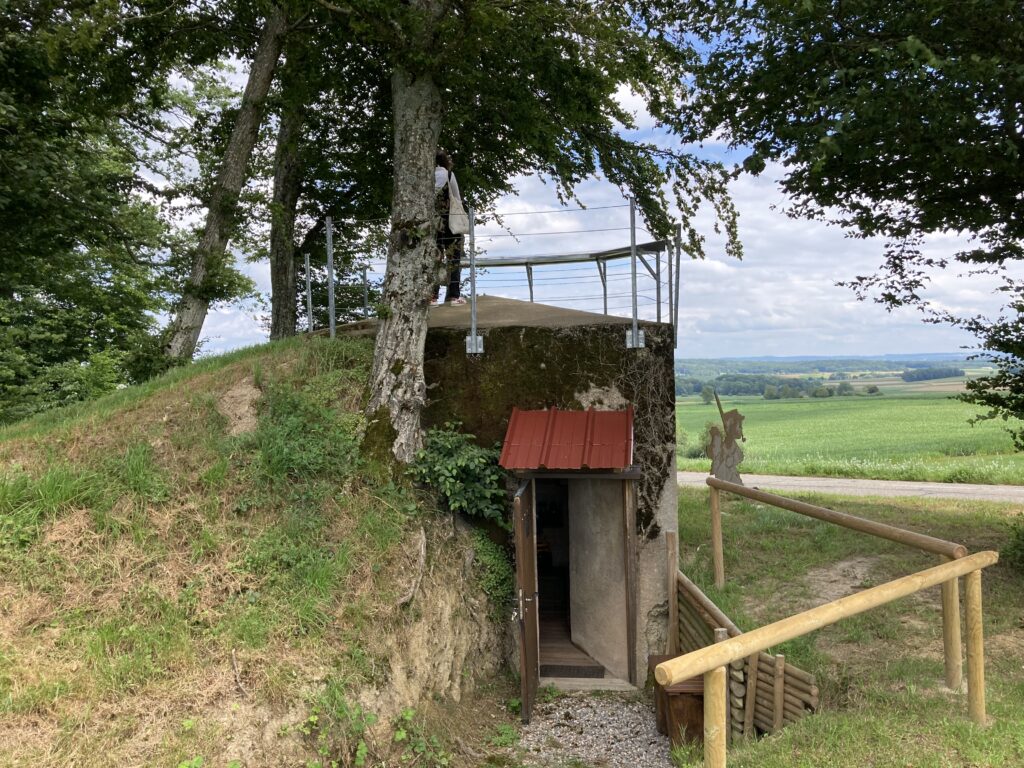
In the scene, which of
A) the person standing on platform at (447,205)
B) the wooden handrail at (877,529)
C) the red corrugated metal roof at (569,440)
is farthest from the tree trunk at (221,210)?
the wooden handrail at (877,529)

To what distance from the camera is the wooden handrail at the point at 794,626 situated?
2.56 meters

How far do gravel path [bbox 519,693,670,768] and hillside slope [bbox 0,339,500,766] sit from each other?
89 centimetres

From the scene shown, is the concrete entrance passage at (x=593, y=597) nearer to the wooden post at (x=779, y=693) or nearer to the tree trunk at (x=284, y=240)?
the wooden post at (x=779, y=693)

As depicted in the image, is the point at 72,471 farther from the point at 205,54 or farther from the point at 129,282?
the point at 129,282

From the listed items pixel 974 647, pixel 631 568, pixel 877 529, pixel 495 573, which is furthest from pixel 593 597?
pixel 974 647

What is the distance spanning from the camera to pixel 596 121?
9.84 metres

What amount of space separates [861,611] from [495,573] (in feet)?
14.8

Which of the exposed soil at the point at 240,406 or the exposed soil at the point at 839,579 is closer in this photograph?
the exposed soil at the point at 240,406

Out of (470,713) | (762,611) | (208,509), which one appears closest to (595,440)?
(762,611)

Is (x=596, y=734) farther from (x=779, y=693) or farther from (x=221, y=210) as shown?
(x=221, y=210)

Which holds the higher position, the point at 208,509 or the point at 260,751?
the point at 208,509

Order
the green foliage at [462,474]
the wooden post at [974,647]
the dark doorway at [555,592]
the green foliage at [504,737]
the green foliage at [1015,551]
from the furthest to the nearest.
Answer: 1. the green foliage at [1015,551]
2. the dark doorway at [555,592]
3. the green foliage at [462,474]
4. the green foliage at [504,737]
5. the wooden post at [974,647]

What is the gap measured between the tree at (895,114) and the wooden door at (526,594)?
4558 mm

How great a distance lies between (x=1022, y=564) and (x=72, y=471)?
1064 cm
